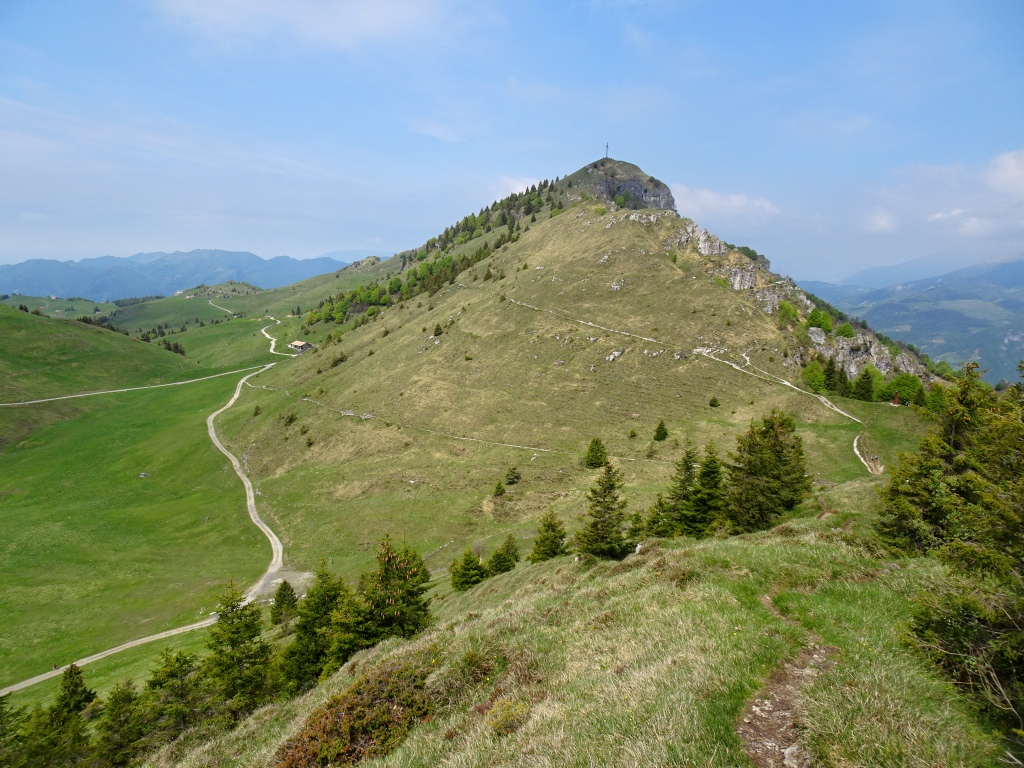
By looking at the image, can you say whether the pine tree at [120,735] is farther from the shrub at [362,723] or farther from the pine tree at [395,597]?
the shrub at [362,723]

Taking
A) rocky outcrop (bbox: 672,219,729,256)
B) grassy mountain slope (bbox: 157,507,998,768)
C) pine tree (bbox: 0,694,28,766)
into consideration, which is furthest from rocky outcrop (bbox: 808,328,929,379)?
pine tree (bbox: 0,694,28,766)

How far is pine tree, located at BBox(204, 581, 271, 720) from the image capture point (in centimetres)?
2464

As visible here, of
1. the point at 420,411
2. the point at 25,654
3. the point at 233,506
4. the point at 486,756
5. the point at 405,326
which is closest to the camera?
the point at 486,756

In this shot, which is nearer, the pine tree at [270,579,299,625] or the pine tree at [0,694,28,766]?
the pine tree at [0,694,28,766]

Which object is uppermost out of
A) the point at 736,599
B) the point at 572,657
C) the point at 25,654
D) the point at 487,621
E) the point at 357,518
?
the point at 736,599

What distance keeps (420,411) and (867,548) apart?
7882 cm

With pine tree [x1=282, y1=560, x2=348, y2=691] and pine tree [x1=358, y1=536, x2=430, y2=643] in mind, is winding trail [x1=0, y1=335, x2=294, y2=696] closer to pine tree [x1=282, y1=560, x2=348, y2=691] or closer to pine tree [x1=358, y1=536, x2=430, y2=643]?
pine tree [x1=282, y1=560, x2=348, y2=691]

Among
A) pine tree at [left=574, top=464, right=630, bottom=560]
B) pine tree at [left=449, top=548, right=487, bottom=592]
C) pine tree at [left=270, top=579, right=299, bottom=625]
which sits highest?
pine tree at [left=574, top=464, right=630, bottom=560]

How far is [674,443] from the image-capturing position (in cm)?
6525

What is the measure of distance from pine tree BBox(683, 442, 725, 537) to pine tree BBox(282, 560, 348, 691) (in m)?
25.9

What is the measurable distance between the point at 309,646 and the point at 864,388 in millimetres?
84254

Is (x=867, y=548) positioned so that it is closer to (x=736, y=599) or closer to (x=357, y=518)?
(x=736, y=599)

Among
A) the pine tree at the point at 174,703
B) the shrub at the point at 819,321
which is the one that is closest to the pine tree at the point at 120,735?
the pine tree at the point at 174,703

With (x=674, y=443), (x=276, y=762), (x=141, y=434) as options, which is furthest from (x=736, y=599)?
(x=141, y=434)
